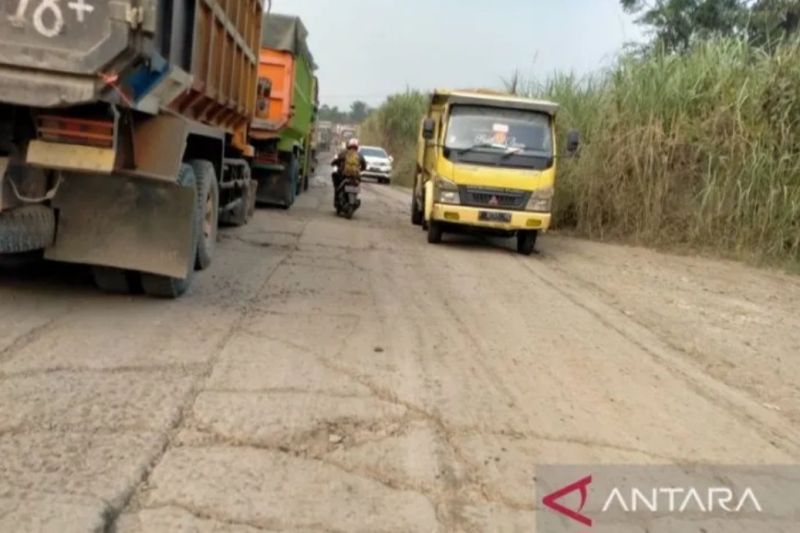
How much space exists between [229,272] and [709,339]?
4.64m

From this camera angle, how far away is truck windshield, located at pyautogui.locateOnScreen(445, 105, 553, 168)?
13445mm

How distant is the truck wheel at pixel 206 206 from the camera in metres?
8.45

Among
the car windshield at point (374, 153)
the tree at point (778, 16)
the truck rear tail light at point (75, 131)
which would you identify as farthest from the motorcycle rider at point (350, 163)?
the car windshield at point (374, 153)

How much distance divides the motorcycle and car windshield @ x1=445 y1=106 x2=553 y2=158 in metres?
3.75

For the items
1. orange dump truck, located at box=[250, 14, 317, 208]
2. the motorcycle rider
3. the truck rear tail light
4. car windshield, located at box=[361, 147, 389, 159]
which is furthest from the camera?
car windshield, located at box=[361, 147, 389, 159]

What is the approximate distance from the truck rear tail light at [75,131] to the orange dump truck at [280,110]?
802 cm

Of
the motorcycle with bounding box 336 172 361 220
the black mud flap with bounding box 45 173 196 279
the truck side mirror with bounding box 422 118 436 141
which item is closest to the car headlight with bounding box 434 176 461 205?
the truck side mirror with bounding box 422 118 436 141

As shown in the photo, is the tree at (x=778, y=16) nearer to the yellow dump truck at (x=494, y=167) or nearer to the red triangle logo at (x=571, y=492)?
the yellow dump truck at (x=494, y=167)

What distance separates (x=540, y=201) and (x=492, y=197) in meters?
0.71

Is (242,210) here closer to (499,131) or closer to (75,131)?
(499,131)

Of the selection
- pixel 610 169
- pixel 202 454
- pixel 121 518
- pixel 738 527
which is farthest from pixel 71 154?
pixel 610 169

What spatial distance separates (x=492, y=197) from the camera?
13.3 metres

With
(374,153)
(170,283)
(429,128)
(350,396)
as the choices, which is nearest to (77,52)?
(170,283)

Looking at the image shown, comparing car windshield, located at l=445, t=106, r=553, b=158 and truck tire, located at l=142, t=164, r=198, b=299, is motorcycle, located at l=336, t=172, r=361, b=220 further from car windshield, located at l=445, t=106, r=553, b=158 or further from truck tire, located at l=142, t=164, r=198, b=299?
truck tire, located at l=142, t=164, r=198, b=299
